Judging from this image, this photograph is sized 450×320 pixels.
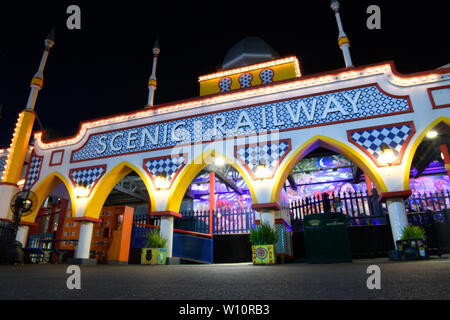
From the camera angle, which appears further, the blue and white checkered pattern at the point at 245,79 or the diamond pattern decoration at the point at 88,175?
the blue and white checkered pattern at the point at 245,79

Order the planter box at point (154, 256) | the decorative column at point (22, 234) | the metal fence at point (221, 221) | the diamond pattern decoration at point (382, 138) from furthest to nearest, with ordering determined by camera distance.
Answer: the metal fence at point (221, 221), the decorative column at point (22, 234), the planter box at point (154, 256), the diamond pattern decoration at point (382, 138)

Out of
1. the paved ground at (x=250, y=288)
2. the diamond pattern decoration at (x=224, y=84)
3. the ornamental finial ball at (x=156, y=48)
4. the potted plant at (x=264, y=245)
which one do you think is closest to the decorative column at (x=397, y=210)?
the potted plant at (x=264, y=245)

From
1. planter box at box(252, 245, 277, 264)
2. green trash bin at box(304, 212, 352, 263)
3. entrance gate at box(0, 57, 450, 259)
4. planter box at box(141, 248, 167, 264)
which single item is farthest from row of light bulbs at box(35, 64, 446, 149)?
planter box at box(252, 245, 277, 264)

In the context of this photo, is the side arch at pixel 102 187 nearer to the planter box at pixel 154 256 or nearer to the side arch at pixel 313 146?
the planter box at pixel 154 256

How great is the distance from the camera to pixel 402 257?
6.57m

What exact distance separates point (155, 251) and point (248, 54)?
11.5 meters

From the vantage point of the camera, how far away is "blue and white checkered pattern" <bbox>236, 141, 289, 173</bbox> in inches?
341

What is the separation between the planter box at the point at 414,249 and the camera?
20.8 ft

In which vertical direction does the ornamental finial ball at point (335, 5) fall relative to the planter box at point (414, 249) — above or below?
above

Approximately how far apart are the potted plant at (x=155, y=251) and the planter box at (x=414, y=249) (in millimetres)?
6619

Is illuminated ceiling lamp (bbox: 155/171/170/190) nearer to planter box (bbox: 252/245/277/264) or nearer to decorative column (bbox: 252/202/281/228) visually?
decorative column (bbox: 252/202/281/228)

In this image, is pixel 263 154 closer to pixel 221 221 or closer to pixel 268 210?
pixel 268 210

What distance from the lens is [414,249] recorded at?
6.39m
